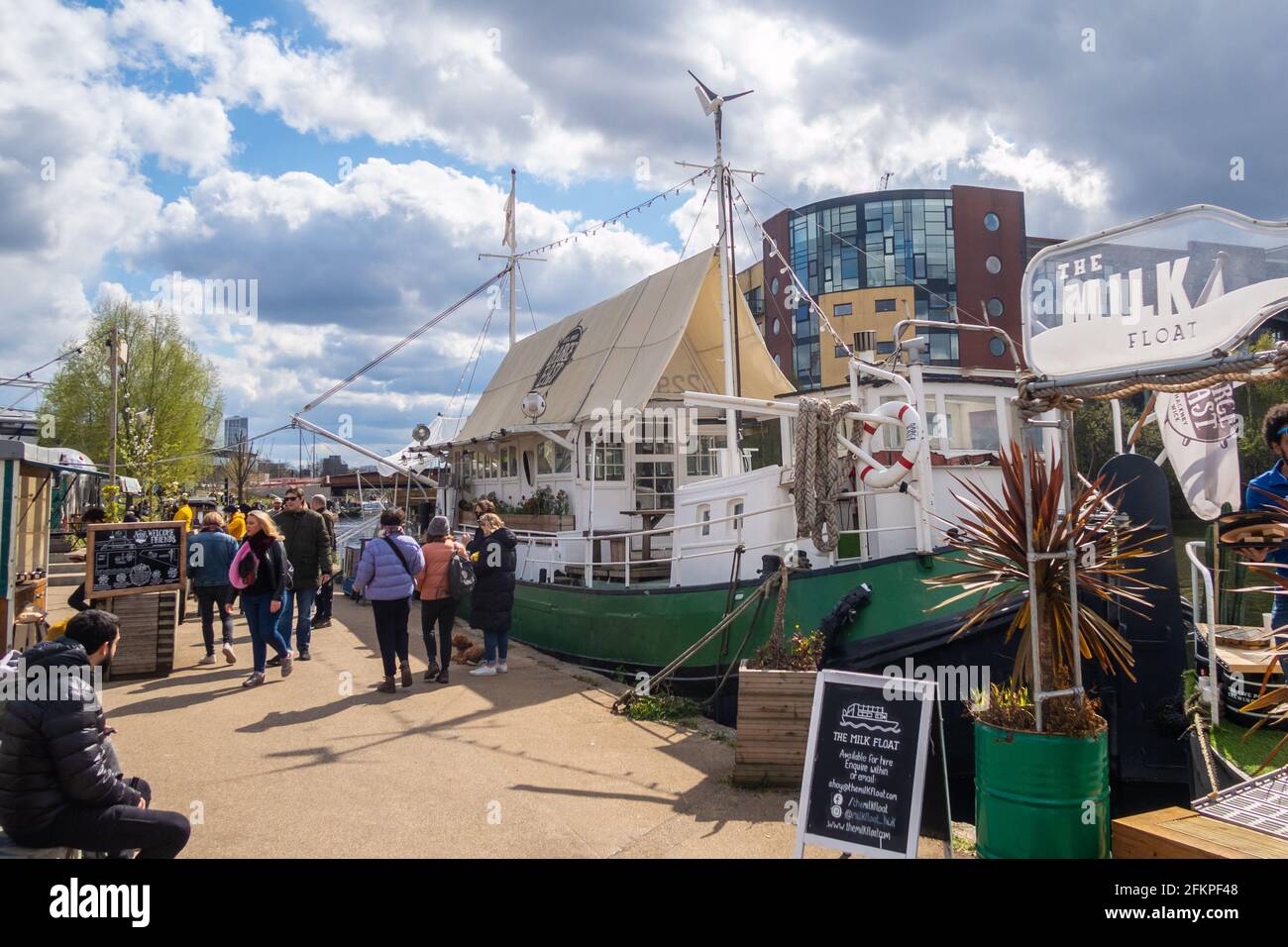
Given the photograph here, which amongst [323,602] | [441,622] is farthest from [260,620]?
[323,602]

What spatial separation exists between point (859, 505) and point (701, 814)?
3902 millimetres

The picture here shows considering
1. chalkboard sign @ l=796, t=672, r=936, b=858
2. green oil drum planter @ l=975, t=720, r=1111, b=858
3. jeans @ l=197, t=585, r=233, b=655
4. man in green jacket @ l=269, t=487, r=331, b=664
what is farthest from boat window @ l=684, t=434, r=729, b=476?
green oil drum planter @ l=975, t=720, r=1111, b=858

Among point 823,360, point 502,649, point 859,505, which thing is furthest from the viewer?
point 823,360

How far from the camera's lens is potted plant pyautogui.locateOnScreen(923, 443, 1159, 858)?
3.96 metres

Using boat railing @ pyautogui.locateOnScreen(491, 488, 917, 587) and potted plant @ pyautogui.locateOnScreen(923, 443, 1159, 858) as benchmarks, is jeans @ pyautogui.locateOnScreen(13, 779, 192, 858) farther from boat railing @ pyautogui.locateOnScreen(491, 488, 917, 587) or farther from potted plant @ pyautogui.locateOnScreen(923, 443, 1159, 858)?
boat railing @ pyautogui.locateOnScreen(491, 488, 917, 587)

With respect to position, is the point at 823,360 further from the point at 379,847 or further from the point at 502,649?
the point at 379,847

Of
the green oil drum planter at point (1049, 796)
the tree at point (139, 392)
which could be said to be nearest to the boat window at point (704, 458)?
the green oil drum planter at point (1049, 796)

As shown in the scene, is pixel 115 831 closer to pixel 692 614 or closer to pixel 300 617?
pixel 692 614

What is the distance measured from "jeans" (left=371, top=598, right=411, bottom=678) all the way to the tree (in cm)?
2947

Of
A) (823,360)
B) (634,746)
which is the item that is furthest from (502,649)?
(823,360)

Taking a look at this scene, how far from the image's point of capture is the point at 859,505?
8.17m

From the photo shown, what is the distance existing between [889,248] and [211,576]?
4292cm

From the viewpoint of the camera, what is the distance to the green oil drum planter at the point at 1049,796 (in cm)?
394

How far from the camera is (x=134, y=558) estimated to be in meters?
8.70
